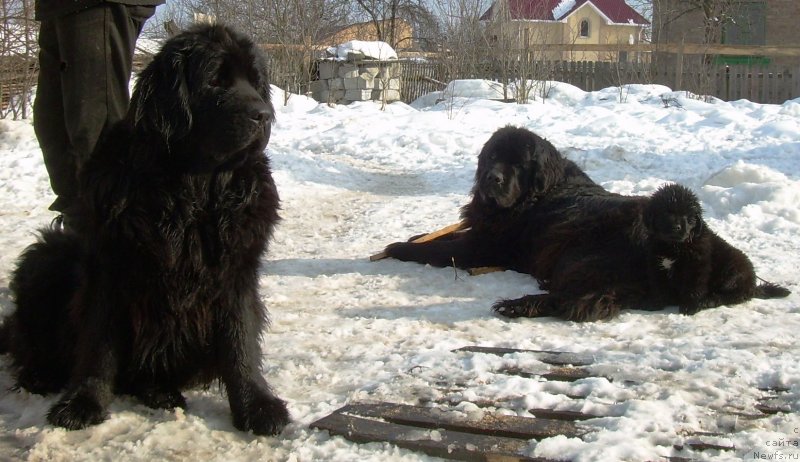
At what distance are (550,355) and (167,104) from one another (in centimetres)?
182

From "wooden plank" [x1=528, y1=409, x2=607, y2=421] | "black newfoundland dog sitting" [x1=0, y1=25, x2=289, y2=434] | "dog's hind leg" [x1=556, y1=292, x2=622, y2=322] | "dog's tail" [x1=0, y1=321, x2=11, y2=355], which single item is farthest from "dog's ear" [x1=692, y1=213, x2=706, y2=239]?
"dog's tail" [x1=0, y1=321, x2=11, y2=355]

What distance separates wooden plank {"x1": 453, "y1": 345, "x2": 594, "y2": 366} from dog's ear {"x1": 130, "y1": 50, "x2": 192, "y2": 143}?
1.51m

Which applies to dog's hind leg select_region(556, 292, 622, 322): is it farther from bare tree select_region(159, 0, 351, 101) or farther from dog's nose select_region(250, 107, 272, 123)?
bare tree select_region(159, 0, 351, 101)

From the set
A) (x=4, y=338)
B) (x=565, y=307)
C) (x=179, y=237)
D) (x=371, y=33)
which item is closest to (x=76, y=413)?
(x=179, y=237)

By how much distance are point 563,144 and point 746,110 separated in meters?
3.79

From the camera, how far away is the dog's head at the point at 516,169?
205 inches

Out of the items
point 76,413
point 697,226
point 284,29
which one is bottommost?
point 76,413

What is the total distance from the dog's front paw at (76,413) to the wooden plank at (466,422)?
801 millimetres

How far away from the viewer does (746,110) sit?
1193 centimetres

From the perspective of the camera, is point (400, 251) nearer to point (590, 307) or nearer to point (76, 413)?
point (590, 307)

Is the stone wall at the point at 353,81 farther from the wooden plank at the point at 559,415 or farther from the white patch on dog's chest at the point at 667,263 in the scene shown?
the wooden plank at the point at 559,415

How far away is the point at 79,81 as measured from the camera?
3656 millimetres

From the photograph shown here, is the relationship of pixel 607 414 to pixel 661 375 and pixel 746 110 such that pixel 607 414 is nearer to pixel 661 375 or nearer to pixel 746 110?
pixel 661 375

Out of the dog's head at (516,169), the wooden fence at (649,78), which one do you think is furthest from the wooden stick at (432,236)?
the wooden fence at (649,78)
